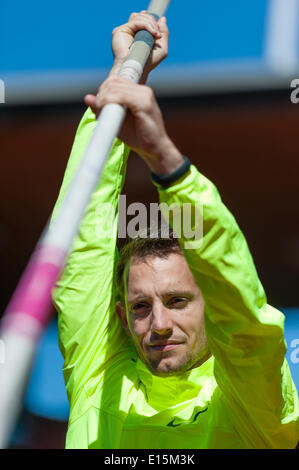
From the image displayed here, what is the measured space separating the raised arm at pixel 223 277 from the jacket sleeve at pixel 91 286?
0.48 meters

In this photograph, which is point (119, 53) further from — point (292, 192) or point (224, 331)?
point (292, 192)

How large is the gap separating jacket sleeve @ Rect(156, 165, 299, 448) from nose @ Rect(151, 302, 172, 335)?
21 cm

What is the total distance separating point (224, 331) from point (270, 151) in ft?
8.45

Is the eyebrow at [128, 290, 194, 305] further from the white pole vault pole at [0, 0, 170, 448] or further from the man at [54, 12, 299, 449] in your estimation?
the white pole vault pole at [0, 0, 170, 448]

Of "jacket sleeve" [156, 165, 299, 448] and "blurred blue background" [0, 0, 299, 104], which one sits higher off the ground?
"blurred blue background" [0, 0, 299, 104]


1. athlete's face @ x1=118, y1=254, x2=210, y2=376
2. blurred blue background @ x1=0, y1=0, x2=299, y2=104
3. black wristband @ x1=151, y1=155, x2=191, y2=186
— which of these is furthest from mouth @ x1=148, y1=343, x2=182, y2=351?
blurred blue background @ x1=0, y1=0, x2=299, y2=104

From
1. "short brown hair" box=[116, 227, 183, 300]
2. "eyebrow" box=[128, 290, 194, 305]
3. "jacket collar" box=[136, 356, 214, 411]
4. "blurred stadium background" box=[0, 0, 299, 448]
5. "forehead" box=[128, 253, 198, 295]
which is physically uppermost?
"blurred stadium background" box=[0, 0, 299, 448]

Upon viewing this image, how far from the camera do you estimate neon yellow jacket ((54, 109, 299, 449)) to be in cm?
130

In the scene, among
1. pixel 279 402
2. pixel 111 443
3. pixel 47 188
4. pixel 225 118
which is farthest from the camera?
pixel 47 188

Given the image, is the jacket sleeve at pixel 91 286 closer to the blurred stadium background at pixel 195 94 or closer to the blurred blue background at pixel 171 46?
the blurred stadium background at pixel 195 94

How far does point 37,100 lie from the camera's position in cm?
362

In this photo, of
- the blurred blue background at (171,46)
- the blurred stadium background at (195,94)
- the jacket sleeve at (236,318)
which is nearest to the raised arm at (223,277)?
the jacket sleeve at (236,318)

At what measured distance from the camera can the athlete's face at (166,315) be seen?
167cm

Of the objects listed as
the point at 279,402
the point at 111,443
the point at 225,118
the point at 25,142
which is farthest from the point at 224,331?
the point at 25,142
